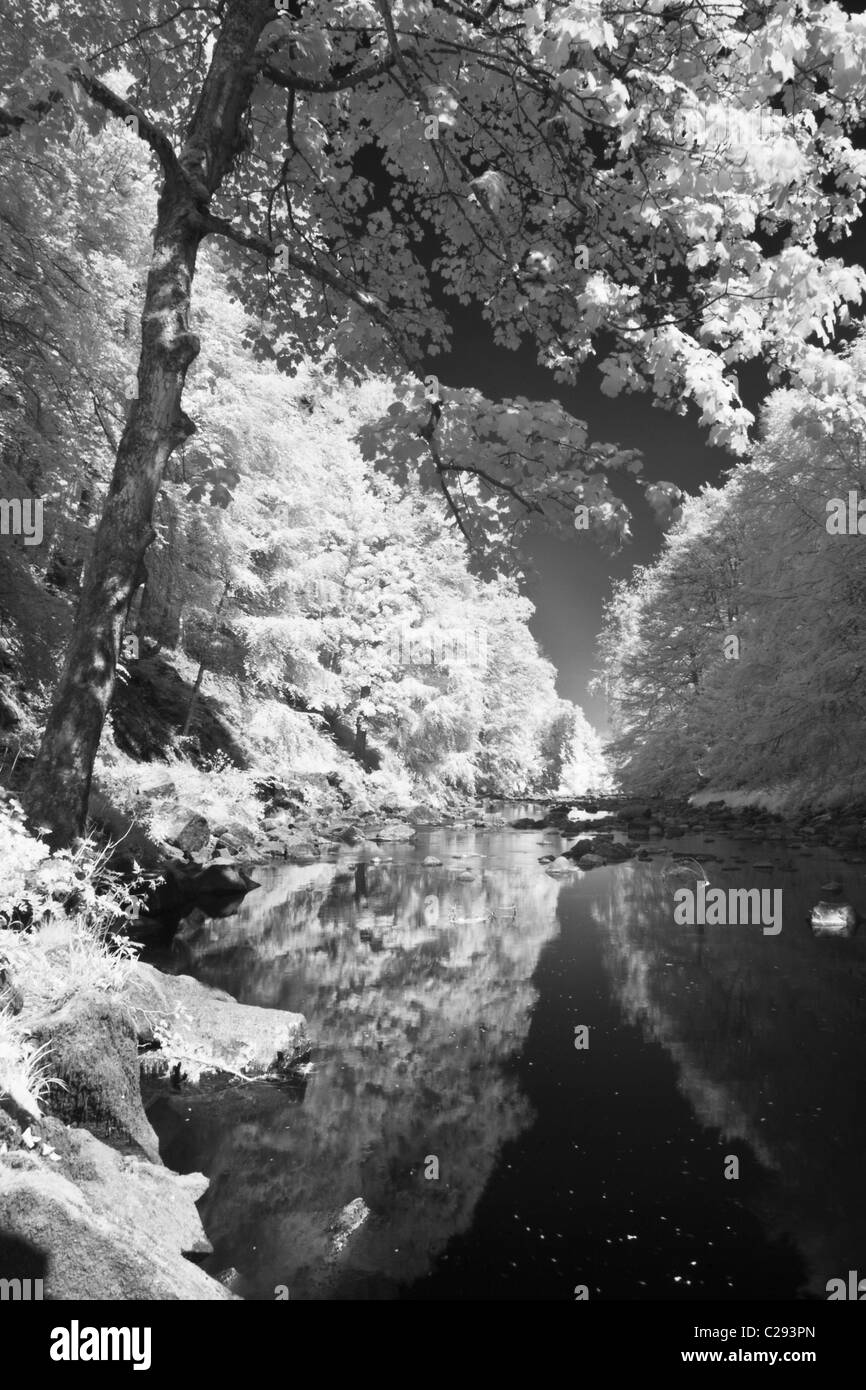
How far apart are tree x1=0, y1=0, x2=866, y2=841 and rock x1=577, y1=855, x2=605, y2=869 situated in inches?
485

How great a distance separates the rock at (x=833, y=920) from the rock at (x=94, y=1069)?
903 centimetres

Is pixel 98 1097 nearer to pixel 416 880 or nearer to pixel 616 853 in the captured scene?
pixel 416 880

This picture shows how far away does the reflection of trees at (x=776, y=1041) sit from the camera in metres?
4.23

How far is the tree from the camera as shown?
15.5 ft

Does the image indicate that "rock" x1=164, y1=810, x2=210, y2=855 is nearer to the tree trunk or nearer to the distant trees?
the tree trunk

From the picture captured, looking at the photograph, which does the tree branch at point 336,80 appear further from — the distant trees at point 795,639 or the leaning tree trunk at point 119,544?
the distant trees at point 795,639

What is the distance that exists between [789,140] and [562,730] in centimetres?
6490

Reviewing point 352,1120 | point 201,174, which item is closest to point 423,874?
point 352,1120

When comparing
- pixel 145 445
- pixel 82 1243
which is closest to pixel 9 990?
pixel 82 1243

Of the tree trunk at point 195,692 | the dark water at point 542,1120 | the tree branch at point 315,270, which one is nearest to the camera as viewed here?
the dark water at point 542,1120

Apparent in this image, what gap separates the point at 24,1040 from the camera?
398 cm

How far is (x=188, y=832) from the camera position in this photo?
44.6 ft

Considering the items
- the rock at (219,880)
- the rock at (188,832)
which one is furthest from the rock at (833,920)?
the rock at (188,832)
